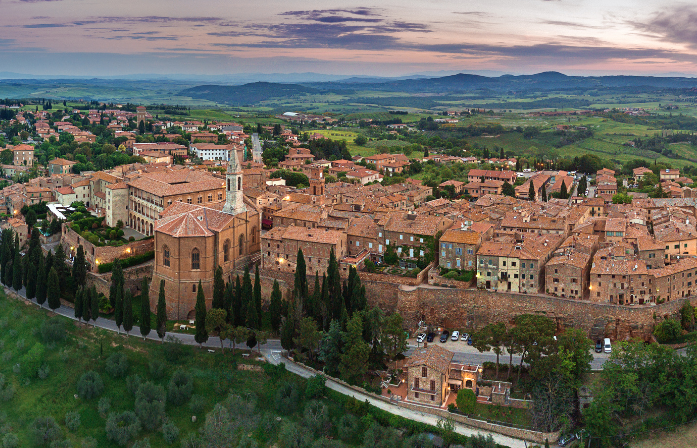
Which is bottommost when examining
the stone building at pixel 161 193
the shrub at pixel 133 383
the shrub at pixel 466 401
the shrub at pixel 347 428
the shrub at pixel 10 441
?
the shrub at pixel 10 441

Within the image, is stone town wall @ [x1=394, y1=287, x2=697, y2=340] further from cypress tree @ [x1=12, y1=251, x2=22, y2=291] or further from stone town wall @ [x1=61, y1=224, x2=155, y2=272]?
cypress tree @ [x1=12, y1=251, x2=22, y2=291]

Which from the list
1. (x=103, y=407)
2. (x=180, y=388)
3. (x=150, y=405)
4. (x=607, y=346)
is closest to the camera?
(x=150, y=405)

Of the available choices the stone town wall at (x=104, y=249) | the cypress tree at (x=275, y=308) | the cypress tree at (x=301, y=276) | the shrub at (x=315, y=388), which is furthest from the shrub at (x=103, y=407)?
the stone town wall at (x=104, y=249)

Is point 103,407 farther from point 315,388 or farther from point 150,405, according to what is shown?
point 315,388

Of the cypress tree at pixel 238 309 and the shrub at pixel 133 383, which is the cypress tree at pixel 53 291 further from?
the cypress tree at pixel 238 309

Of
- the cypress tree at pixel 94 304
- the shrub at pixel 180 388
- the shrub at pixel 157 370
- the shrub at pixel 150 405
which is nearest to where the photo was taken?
the shrub at pixel 150 405

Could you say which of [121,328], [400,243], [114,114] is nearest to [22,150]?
[114,114]

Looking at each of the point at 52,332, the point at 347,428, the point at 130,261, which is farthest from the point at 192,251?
the point at 347,428
